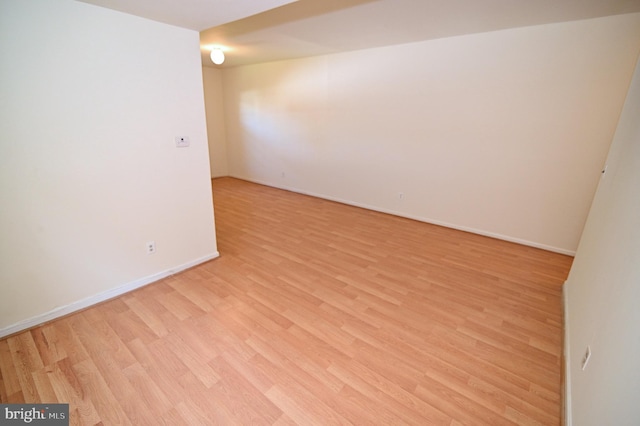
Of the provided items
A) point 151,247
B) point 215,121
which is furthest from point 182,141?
point 215,121

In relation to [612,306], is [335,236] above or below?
below

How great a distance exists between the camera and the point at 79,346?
73.8 inches

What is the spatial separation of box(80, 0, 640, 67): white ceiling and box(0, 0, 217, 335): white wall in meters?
0.30

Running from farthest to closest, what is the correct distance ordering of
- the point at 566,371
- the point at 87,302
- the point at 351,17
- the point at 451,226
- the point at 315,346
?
the point at 451,226 < the point at 351,17 < the point at 87,302 < the point at 315,346 < the point at 566,371

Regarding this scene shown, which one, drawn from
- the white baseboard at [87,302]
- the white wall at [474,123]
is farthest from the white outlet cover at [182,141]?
the white wall at [474,123]

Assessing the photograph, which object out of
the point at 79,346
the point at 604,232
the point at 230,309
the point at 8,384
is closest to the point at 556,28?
the point at 604,232

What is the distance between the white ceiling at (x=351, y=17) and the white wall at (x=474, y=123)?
283mm

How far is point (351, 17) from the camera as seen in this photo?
9.31 feet

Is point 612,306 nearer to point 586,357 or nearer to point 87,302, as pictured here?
point 586,357

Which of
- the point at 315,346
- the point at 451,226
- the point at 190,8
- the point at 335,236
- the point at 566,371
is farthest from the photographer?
the point at 451,226

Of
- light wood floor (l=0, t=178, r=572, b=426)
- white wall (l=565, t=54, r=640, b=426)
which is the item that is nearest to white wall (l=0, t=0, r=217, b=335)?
light wood floor (l=0, t=178, r=572, b=426)

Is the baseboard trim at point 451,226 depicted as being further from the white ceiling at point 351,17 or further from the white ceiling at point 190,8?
the white ceiling at point 190,8

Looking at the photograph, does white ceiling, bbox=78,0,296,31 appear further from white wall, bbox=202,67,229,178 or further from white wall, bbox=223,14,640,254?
white wall, bbox=202,67,229,178

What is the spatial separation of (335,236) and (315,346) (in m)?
1.92
